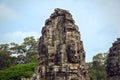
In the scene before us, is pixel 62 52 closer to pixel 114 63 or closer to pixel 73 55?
pixel 73 55

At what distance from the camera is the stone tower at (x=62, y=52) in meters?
30.8

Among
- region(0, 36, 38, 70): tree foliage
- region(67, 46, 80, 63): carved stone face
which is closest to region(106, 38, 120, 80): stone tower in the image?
region(67, 46, 80, 63): carved stone face

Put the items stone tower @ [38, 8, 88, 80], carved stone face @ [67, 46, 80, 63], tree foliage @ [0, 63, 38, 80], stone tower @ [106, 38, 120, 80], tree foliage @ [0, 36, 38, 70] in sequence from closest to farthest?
stone tower @ [38, 8, 88, 80] → carved stone face @ [67, 46, 80, 63] → stone tower @ [106, 38, 120, 80] → tree foliage @ [0, 63, 38, 80] → tree foliage @ [0, 36, 38, 70]

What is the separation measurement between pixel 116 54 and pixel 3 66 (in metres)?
43.5

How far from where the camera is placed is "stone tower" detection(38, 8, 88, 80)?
30812 millimetres

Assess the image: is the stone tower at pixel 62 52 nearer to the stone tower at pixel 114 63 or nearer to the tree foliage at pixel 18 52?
the stone tower at pixel 114 63

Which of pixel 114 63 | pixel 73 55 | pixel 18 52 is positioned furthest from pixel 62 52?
pixel 18 52

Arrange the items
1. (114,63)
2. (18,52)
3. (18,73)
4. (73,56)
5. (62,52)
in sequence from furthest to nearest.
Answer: (18,52) → (18,73) → (114,63) → (62,52) → (73,56)

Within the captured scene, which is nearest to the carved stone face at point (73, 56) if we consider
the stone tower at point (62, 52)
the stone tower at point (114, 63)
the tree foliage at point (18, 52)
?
the stone tower at point (62, 52)

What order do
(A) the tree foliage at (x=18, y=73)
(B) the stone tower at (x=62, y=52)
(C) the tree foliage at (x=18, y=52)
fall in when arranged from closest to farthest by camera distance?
(B) the stone tower at (x=62, y=52)
(A) the tree foliage at (x=18, y=73)
(C) the tree foliage at (x=18, y=52)

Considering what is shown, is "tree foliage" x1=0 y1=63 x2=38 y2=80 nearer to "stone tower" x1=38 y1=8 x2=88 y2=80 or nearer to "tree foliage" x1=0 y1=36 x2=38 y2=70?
"tree foliage" x1=0 y1=36 x2=38 y2=70

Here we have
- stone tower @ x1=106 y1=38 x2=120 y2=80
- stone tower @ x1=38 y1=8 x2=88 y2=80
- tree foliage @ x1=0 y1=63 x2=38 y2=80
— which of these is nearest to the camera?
stone tower @ x1=38 y1=8 x2=88 y2=80

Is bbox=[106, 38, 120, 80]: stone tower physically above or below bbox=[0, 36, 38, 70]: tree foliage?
below

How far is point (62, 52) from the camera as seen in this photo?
31.4 meters
